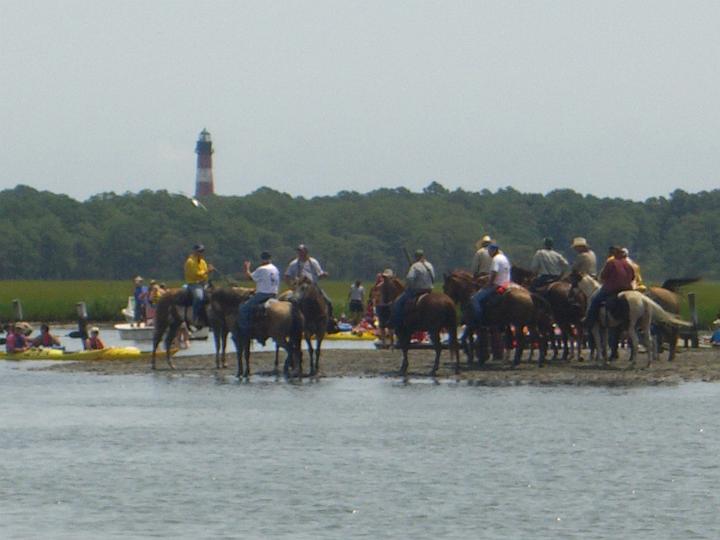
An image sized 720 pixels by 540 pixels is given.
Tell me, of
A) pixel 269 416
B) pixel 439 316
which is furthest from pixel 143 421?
pixel 439 316

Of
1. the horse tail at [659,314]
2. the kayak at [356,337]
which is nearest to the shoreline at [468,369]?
the horse tail at [659,314]

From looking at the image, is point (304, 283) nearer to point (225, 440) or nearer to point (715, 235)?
point (225, 440)

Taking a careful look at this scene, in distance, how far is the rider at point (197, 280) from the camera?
117 ft

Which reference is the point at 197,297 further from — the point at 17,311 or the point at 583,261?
the point at 17,311

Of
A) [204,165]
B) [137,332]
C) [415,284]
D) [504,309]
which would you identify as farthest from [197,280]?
[204,165]

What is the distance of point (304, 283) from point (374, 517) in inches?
593

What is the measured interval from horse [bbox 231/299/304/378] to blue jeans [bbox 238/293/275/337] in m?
0.08

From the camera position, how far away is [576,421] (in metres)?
26.3


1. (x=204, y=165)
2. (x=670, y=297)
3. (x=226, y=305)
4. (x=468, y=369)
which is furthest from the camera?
(x=204, y=165)

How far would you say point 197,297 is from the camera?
117 feet

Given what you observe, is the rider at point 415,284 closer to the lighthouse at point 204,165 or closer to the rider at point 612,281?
the rider at point 612,281

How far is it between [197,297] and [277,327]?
3.15m

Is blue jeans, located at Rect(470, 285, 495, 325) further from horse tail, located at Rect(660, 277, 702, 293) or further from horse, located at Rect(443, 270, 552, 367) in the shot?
horse tail, located at Rect(660, 277, 702, 293)

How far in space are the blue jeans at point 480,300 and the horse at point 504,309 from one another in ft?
0.28
